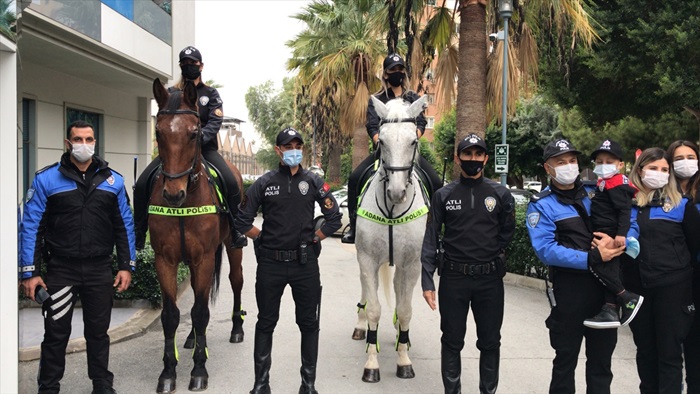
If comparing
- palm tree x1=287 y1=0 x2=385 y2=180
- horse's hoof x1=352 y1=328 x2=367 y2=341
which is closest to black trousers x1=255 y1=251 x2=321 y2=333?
horse's hoof x1=352 y1=328 x2=367 y2=341

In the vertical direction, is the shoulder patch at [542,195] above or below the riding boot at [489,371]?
above

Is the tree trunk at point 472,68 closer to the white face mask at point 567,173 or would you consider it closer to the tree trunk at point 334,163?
the white face mask at point 567,173

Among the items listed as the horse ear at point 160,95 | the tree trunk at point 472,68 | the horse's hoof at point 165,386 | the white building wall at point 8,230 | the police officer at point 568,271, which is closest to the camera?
the white building wall at point 8,230

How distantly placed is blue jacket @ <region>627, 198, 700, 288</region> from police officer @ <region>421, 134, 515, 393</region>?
98 centimetres

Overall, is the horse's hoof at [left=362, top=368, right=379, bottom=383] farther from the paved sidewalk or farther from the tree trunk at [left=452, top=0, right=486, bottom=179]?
the tree trunk at [left=452, top=0, right=486, bottom=179]

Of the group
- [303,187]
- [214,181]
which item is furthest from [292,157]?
[214,181]

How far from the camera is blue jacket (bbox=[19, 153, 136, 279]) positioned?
416 cm

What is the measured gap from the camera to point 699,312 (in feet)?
13.3

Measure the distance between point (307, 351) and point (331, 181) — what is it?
27.8 metres

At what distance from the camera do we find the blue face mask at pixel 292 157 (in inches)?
181

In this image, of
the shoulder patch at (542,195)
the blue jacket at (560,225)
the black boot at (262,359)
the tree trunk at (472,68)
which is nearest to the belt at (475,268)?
the blue jacket at (560,225)

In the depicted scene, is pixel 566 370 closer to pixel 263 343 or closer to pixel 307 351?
pixel 307 351

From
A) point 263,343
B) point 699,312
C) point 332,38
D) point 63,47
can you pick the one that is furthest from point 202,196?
point 332,38

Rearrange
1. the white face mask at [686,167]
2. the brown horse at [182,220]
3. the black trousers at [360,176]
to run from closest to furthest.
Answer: the white face mask at [686,167] → the brown horse at [182,220] → the black trousers at [360,176]
